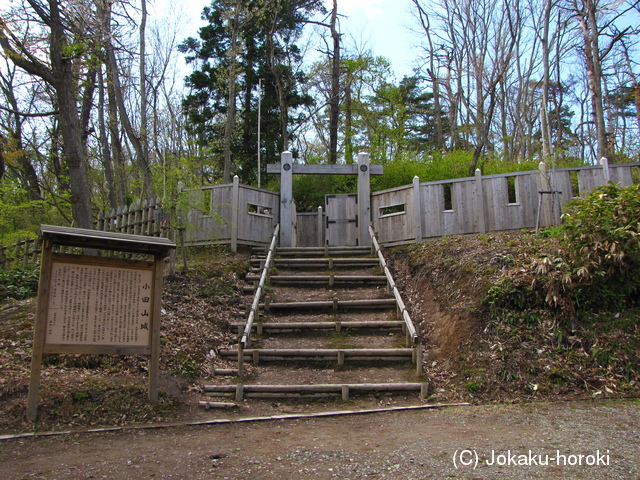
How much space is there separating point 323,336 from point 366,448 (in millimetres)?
3623

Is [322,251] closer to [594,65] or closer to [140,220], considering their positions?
[140,220]

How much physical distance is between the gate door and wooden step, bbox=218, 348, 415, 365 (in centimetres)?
680

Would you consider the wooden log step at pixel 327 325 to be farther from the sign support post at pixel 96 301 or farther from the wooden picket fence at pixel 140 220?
the wooden picket fence at pixel 140 220

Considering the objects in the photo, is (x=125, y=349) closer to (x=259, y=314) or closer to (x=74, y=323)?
(x=74, y=323)

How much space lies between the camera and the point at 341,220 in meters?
13.9

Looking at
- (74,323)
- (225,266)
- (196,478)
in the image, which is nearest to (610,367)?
(196,478)

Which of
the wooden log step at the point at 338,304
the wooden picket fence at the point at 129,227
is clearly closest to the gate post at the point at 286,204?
the wooden picket fence at the point at 129,227

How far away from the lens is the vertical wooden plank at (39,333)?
4957 mm

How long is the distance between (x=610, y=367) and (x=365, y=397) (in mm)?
3116

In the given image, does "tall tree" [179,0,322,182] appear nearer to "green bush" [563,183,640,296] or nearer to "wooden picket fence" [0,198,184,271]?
"wooden picket fence" [0,198,184,271]

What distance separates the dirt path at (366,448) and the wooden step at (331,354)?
5.33 feet

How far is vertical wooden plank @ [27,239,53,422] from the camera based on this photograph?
496cm

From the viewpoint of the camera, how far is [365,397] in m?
6.17

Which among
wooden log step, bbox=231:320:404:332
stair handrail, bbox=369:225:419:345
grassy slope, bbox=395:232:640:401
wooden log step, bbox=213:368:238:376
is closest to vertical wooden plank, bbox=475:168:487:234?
stair handrail, bbox=369:225:419:345
